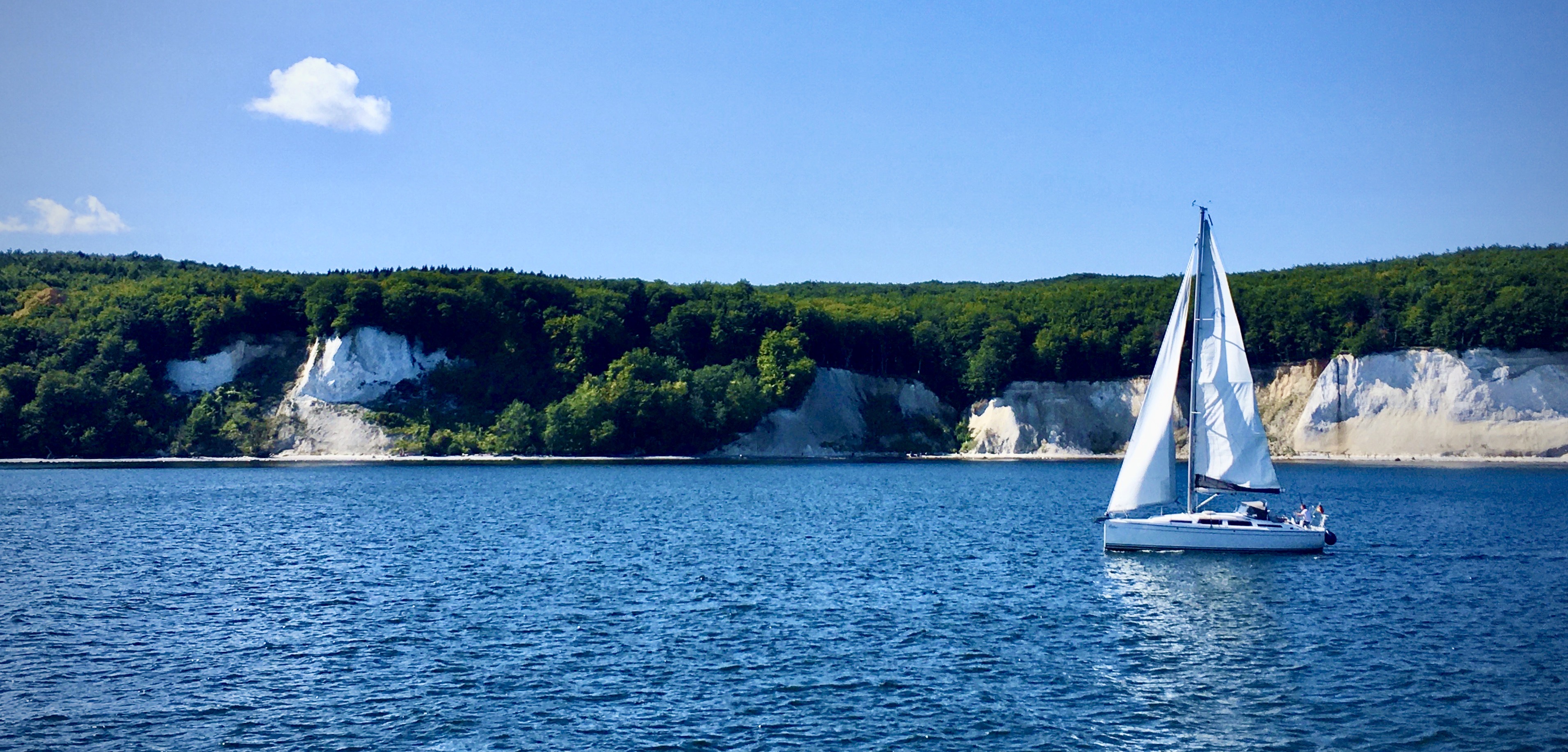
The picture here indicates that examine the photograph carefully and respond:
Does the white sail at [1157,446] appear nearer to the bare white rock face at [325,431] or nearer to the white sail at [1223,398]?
the white sail at [1223,398]

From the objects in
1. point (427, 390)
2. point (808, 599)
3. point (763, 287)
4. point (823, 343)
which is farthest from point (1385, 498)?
point (763, 287)

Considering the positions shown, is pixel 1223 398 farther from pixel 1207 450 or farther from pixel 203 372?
pixel 203 372

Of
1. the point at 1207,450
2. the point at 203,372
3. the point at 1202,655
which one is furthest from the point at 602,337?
the point at 1202,655

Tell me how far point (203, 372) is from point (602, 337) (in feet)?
131

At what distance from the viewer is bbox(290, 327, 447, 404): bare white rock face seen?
117500 millimetres

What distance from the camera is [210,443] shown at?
111688 mm

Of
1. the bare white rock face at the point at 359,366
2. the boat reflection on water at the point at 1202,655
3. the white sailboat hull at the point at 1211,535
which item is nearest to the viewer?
the boat reflection on water at the point at 1202,655

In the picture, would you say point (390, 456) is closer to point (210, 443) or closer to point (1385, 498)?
point (210, 443)

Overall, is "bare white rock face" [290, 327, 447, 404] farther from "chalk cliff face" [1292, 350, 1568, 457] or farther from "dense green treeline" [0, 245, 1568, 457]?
"chalk cliff face" [1292, 350, 1568, 457]

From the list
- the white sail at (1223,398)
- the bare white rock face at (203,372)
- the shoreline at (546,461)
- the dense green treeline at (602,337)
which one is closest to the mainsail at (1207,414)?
the white sail at (1223,398)

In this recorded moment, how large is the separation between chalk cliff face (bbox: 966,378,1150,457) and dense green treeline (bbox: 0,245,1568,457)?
78.6 inches

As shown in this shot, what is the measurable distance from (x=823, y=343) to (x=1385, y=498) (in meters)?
78.5

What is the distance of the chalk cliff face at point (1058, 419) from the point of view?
423 feet

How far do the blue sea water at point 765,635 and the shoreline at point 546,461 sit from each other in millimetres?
51531
